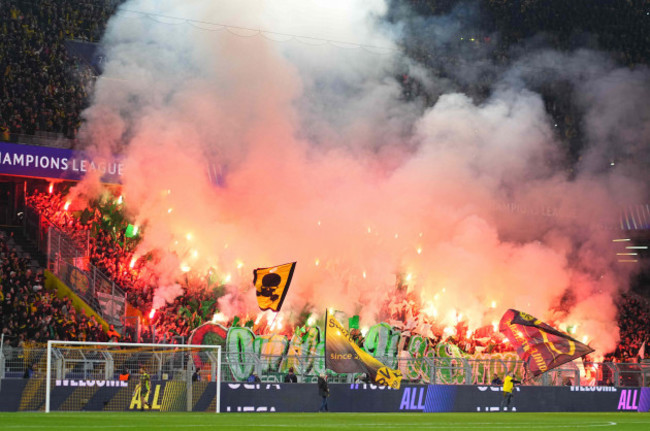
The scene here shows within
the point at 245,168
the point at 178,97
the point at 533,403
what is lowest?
the point at 533,403

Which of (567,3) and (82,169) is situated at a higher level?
(567,3)

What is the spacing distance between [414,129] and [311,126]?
4.70 metres

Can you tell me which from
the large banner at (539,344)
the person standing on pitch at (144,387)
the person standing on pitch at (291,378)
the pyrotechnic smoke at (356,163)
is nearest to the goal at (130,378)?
the person standing on pitch at (144,387)

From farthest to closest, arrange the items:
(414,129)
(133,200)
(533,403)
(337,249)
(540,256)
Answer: (540,256)
(414,129)
(337,249)
(133,200)
(533,403)

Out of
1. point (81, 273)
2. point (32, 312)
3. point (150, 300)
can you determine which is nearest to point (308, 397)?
point (32, 312)

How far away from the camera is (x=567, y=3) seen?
4809 centimetres

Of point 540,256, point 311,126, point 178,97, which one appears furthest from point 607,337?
point 178,97

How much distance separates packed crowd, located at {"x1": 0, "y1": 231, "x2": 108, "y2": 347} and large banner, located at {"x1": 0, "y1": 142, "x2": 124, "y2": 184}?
260cm

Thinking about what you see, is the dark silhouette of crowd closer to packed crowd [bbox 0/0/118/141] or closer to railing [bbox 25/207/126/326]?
packed crowd [bbox 0/0/118/141]

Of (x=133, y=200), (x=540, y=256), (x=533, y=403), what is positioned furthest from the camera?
(x=540, y=256)

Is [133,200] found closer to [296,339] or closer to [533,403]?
[296,339]

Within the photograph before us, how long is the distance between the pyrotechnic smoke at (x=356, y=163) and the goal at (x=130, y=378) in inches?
325

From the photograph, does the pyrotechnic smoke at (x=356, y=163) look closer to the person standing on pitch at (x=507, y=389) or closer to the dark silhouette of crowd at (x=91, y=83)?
the dark silhouette of crowd at (x=91, y=83)

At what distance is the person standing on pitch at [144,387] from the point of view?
78.2 ft
